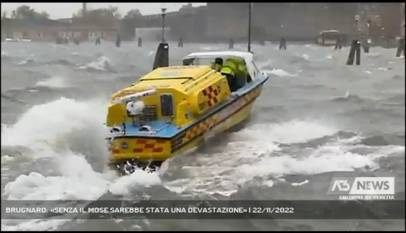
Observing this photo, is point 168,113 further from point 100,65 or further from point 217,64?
point 100,65

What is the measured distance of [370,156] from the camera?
827 centimetres

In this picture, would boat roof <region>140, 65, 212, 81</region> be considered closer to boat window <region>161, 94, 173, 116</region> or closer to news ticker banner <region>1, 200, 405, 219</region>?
boat window <region>161, 94, 173, 116</region>

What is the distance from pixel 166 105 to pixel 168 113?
0.37 ft

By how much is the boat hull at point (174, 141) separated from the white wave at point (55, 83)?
1029 cm

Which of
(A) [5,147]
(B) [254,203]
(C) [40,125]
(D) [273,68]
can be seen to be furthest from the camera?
(D) [273,68]

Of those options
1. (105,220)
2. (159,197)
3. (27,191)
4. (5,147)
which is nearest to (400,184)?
(159,197)

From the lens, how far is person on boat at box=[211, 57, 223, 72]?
405 inches

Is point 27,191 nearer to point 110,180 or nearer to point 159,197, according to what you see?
point 110,180

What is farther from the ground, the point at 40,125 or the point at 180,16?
the point at 180,16

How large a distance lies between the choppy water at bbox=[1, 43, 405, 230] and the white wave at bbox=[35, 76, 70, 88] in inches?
72.2

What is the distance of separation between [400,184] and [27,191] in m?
3.87

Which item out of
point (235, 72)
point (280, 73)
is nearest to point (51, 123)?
point (235, 72)

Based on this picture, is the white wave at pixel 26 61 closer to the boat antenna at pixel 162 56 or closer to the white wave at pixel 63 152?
the white wave at pixel 63 152

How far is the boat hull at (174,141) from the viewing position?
7.42 meters
